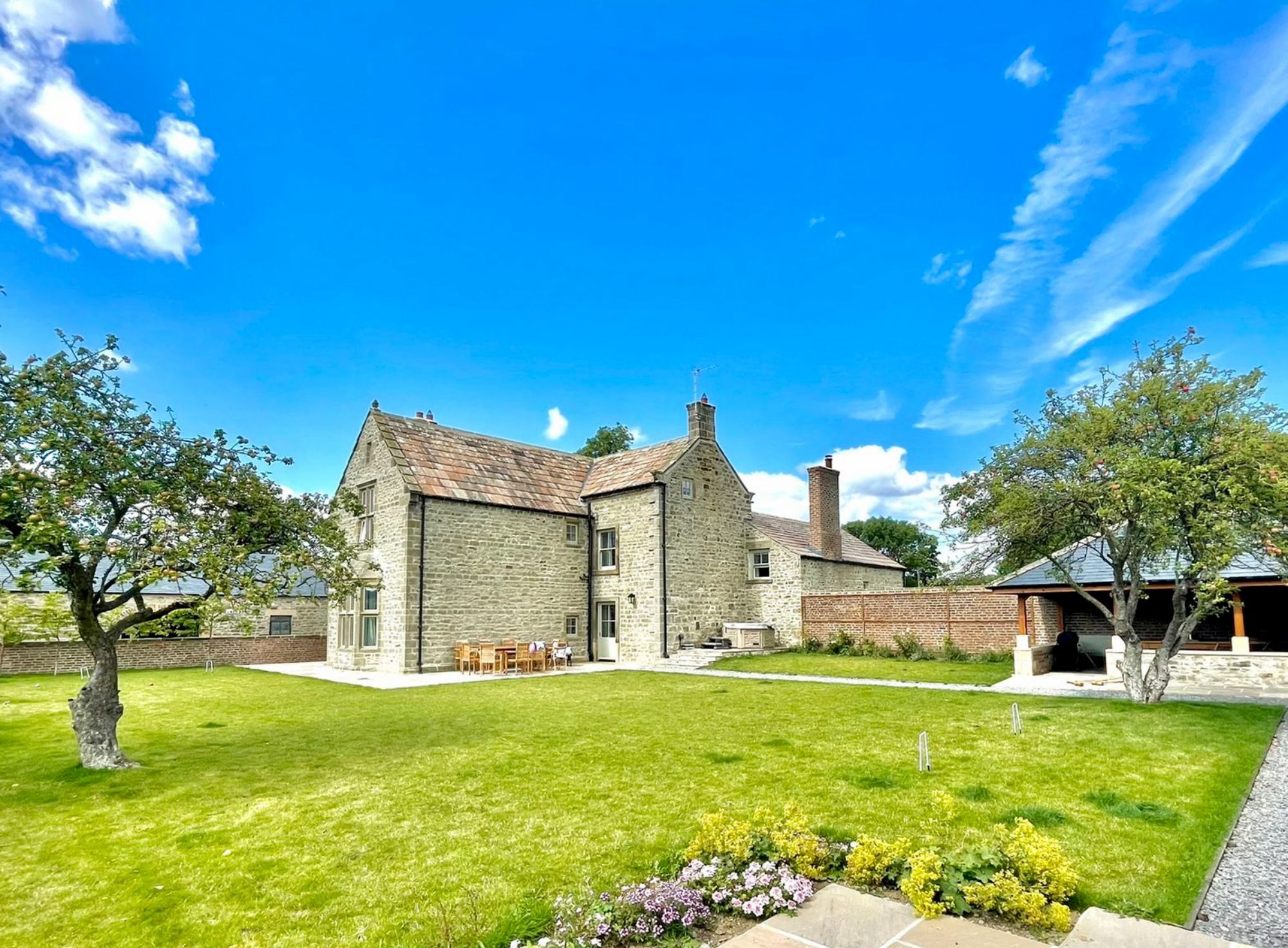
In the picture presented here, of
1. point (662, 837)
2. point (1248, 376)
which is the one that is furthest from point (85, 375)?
point (1248, 376)

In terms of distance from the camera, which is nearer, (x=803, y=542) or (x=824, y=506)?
(x=824, y=506)

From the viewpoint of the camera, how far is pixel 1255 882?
4.86 m

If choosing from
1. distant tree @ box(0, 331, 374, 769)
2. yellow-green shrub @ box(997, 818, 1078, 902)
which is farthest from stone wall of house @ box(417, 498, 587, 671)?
yellow-green shrub @ box(997, 818, 1078, 902)

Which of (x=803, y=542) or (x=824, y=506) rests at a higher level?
(x=824, y=506)

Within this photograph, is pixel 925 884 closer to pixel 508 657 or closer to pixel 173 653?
pixel 508 657

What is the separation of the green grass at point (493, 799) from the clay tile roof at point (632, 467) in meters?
12.6

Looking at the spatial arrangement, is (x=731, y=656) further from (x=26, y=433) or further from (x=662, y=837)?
(x=26, y=433)

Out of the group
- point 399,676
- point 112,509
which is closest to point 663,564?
point 399,676

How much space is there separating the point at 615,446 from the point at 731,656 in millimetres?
21955

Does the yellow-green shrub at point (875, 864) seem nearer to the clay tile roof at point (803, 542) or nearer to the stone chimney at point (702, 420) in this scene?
the stone chimney at point (702, 420)

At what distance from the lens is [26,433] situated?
739 cm

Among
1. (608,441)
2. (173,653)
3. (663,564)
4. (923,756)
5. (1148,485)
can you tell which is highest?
(608,441)

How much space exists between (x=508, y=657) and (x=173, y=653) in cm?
1317

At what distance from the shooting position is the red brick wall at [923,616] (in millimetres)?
21297
